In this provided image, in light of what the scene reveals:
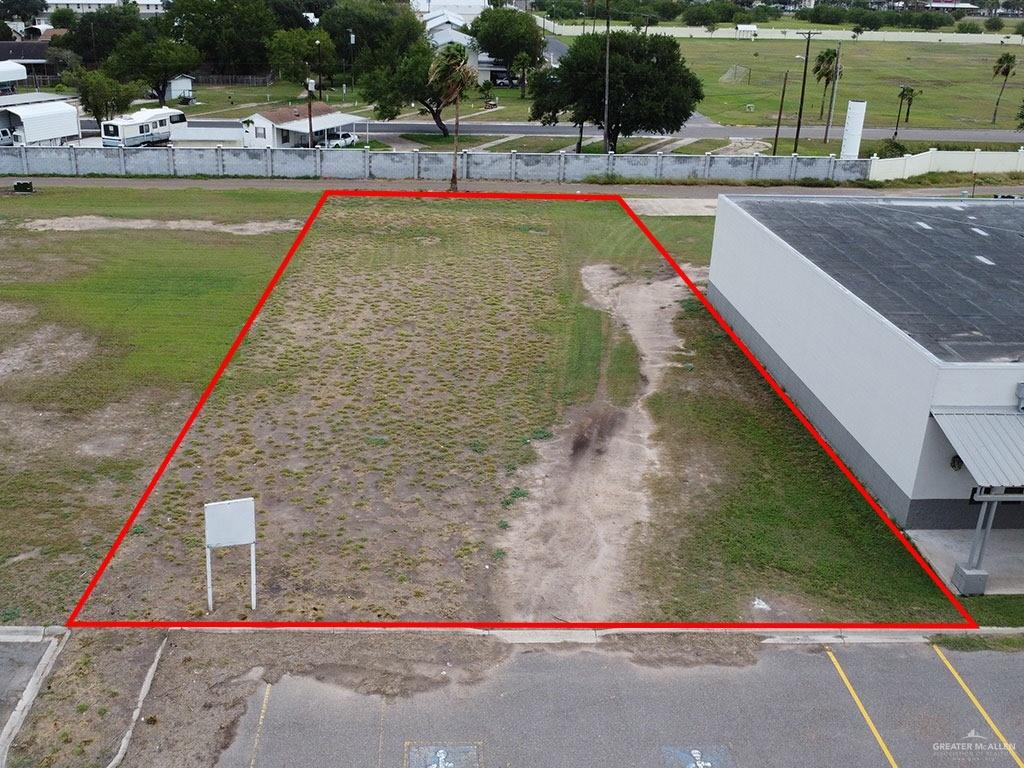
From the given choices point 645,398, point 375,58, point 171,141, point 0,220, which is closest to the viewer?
point 645,398

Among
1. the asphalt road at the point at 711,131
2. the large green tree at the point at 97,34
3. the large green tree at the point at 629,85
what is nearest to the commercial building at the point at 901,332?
the large green tree at the point at 629,85

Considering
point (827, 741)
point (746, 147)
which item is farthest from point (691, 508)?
point (746, 147)

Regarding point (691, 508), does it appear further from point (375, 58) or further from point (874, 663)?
point (375, 58)

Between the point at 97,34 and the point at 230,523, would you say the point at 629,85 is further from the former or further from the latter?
the point at 97,34

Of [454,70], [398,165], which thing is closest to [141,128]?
[398,165]

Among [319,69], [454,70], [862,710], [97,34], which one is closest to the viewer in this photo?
[862,710]
